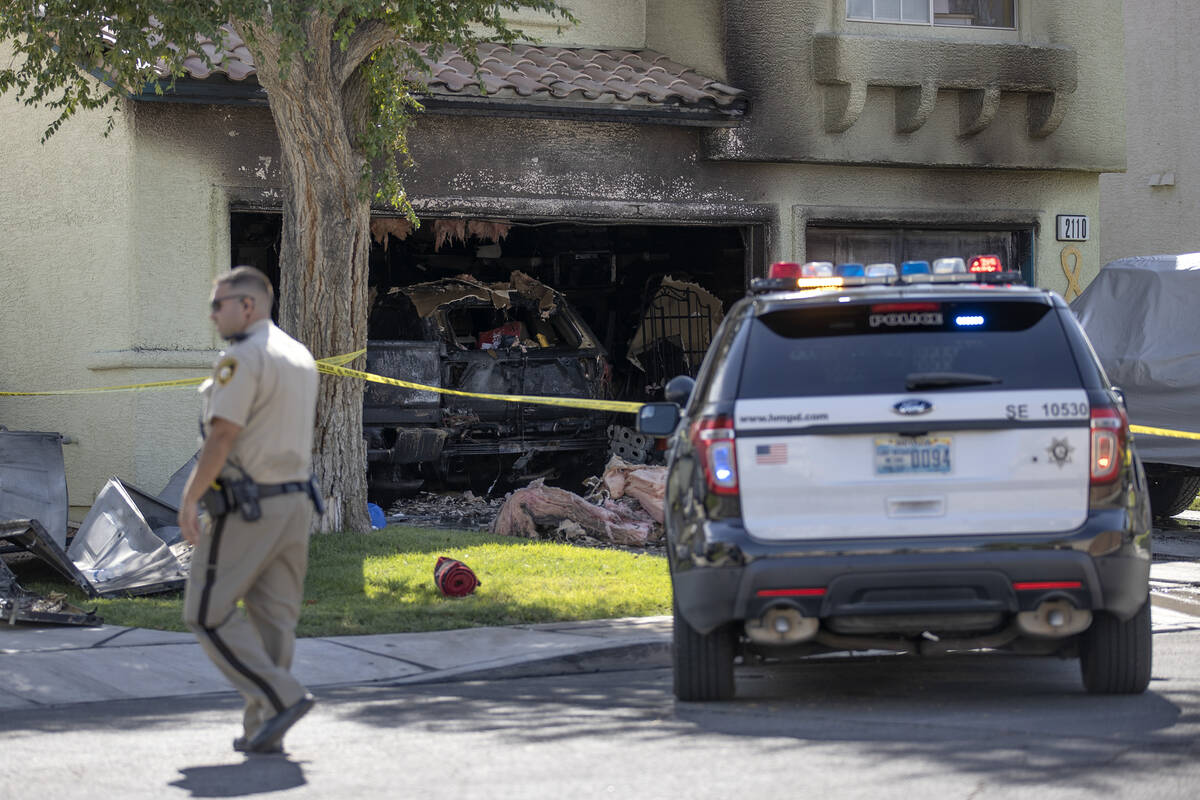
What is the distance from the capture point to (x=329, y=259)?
1152cm

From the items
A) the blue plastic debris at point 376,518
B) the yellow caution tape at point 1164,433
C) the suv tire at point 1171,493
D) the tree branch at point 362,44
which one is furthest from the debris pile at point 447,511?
the suv tire at point 1171,493

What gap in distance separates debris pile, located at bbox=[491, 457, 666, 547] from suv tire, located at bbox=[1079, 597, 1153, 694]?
6308 mm

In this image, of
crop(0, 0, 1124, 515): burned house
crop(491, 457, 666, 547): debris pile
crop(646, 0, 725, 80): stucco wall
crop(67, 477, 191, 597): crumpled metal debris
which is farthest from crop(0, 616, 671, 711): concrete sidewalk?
crop(646, 0, 725, 80): stucco wall

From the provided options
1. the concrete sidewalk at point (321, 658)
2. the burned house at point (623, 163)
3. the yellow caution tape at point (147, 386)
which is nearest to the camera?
the concrete sidewalk at point (321, 658)

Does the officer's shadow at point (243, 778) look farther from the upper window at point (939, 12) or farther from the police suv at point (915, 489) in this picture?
the upper window at point (939, 12)

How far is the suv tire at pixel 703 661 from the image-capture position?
21.3 feet

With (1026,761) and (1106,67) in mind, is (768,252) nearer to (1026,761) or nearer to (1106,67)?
(1106,67)

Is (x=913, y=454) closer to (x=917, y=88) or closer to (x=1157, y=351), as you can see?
(x=1157, y=351)

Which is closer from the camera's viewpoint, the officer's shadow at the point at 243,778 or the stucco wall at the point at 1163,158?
the officer's shadow at the point at 243,778

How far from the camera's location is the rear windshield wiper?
6.23m

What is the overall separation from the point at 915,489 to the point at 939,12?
10.9 meters

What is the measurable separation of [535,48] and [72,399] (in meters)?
5.65

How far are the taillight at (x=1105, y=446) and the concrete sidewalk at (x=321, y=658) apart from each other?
107 inches

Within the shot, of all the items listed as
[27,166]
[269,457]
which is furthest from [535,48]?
[269,457]
